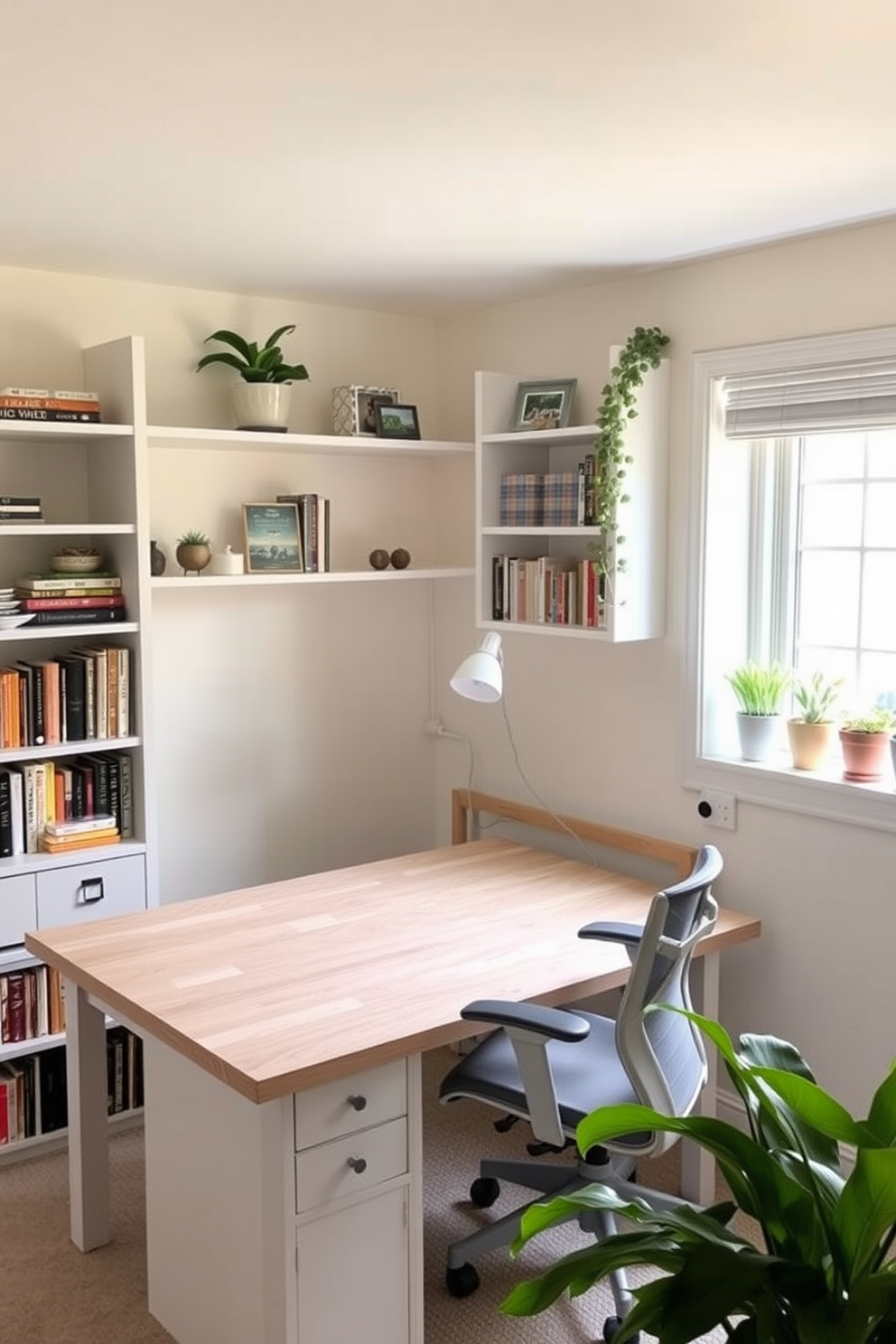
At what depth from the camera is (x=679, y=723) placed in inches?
141

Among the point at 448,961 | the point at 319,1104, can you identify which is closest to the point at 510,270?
the point at 448,961

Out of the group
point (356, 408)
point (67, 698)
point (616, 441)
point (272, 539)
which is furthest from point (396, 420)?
point (67, 698)

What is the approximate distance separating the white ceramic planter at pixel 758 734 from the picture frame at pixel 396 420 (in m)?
1.43

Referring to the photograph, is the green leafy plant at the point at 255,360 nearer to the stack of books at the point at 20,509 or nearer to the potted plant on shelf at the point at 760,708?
the stack of books at the point at 20,509

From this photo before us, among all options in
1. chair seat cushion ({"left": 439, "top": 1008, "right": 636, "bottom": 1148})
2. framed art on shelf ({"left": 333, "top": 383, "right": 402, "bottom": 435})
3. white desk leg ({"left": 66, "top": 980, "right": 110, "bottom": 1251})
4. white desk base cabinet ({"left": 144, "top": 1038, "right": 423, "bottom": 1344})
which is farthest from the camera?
framed art on shelf ({"left": 333, "top": 383, "right": 402, "bottom": 435})

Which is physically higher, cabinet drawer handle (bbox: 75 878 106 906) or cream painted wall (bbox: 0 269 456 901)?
cream painted wall (bbox: 0 269 456 901)

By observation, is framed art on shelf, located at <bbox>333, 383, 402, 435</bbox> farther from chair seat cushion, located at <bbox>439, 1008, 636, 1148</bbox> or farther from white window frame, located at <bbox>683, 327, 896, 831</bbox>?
chair seat cushion, located at <bbox>439, 1008, 636, 1148</bbox>

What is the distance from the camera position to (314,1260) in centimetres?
237

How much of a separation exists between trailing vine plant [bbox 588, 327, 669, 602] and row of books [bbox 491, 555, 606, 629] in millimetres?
76

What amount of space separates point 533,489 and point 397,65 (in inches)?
74.0

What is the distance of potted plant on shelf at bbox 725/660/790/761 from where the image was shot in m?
3.41

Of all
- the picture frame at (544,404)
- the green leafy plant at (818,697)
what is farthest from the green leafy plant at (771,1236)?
the picture frame at (544,404)

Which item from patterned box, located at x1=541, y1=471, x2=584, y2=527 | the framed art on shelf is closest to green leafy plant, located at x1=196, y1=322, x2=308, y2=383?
the framed art on shelf

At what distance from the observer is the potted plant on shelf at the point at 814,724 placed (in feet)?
10.9
